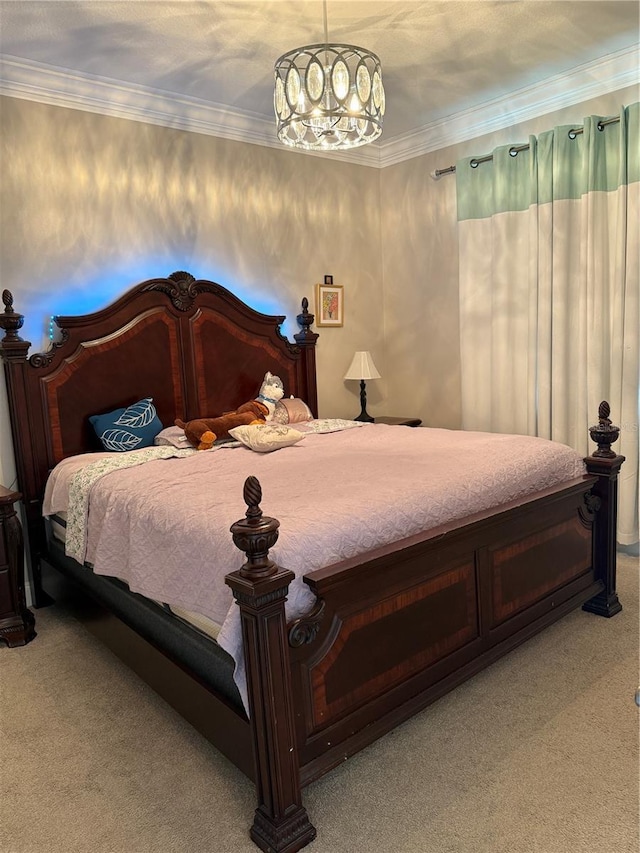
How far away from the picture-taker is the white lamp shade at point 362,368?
4.56 meters

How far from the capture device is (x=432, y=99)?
12.9 feet

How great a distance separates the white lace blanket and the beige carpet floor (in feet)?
1.66

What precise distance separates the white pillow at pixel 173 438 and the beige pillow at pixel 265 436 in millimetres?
263

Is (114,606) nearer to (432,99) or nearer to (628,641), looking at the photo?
(628,641)

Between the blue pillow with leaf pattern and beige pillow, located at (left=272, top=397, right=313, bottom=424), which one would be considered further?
Result: beige pillow, located at (left=272, top=397, right=313, bottom=424)

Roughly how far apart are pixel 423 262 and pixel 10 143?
9.26ft

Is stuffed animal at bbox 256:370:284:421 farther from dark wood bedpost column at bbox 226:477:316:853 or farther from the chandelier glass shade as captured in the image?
dark wood bedpost column at bbox 226:477:316:853

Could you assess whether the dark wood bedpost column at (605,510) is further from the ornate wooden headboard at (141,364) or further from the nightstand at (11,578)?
the nightstand at (11,578)

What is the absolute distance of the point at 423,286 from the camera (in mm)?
4699

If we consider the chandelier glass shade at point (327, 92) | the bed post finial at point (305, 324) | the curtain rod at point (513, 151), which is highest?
the curtain rod at point (513, 151)

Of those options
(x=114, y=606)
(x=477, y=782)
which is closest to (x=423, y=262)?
(x=114, y=606)

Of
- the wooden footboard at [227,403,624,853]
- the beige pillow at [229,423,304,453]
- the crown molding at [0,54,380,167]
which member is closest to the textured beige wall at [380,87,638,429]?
the crown molding at [0,54,380,167]

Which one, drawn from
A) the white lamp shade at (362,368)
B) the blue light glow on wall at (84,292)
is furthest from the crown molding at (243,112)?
the white lamp shade at (362,368)

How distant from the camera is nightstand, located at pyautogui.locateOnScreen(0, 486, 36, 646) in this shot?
285cm
